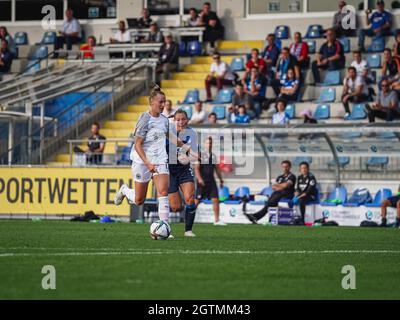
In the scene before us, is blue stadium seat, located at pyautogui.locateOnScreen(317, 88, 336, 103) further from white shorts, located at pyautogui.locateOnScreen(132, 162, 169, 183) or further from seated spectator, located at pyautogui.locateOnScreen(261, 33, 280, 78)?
white shorts, located at pyautogui.locateOnScreen(132, 162, 169, 183)

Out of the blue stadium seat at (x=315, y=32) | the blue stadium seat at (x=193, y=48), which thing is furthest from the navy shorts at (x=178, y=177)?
the blue stadium seat at (x=193, y=48)

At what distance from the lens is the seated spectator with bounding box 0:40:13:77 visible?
35.1 m

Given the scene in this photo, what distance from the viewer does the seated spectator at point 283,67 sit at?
96.0 ft

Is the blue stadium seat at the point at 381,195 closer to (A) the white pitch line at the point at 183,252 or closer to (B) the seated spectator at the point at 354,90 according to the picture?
(B) the seated spectator at the point at 354,90

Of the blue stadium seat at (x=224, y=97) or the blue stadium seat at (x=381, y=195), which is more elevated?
the blue stadium seat at (x=224, y=97)

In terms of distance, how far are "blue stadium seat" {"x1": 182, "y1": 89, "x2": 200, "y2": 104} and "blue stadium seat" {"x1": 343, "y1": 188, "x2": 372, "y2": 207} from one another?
22.7ft

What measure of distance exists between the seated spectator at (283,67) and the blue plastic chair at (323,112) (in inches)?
45.8

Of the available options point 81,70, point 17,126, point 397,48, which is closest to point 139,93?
point 81,70

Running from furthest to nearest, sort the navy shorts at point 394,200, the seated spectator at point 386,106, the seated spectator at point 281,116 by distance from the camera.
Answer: the seated spectator at point 281,116 < the seated spectator at point 386,106 < the navy shorts at point 394,200

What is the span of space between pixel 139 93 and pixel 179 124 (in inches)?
602

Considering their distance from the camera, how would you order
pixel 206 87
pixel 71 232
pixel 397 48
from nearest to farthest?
pixel 71 232 < pixel 397 48 < pixel 206 87
